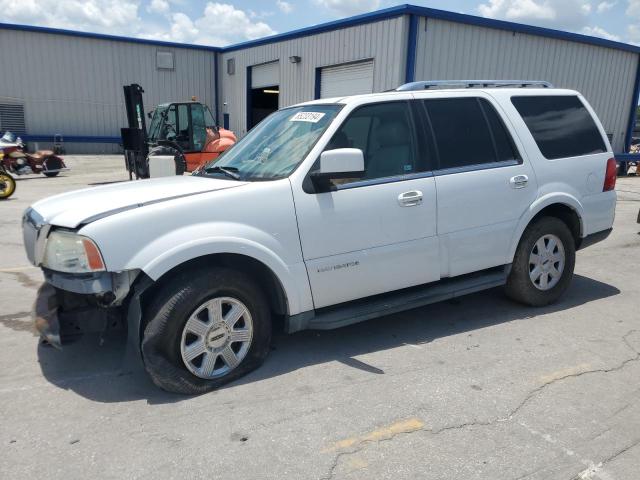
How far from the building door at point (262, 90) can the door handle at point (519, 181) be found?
17.6m

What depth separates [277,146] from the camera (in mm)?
4012

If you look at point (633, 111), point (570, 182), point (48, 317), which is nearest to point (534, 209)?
point (570, 182)

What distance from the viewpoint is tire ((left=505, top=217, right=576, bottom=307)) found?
15.6 feet

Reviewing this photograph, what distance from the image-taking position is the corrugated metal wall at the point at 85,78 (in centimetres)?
2453

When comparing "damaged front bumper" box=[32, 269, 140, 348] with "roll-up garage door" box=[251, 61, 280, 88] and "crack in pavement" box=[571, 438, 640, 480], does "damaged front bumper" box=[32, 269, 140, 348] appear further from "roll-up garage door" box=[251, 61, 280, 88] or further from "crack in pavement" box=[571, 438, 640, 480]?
"roll-up garage door" box=[251, 61, 280, 88]

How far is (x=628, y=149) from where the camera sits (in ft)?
73.2

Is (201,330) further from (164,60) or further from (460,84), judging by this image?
(164,60)

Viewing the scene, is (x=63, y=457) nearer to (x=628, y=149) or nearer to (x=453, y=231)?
(x=453, y=231)

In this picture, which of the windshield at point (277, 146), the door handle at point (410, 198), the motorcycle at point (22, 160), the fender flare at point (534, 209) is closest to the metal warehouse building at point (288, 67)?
the motorcycle at point (22, 160)

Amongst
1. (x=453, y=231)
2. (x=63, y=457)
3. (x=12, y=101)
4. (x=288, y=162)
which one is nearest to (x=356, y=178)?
(x=288, y=162)

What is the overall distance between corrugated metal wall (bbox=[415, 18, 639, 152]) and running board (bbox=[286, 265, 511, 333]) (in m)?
11.4

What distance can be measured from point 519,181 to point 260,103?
21.9 meters

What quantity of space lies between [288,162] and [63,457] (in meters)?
2.29

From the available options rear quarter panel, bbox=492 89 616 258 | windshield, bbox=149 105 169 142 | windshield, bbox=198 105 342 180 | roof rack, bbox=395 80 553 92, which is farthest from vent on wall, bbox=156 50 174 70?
rear quarter panel, bbox=492 89 616 258
